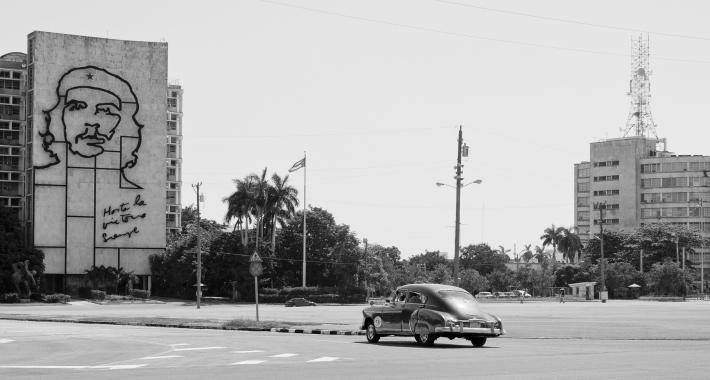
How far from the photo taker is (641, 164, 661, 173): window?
182 meters

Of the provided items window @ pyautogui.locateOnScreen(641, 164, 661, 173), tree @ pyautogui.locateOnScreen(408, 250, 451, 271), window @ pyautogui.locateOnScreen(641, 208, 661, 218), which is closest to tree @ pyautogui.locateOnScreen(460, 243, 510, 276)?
tree @ pyautogui.locateOnScreen(408, 250, 451, 271)

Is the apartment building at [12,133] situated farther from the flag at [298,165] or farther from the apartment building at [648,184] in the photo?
the apartment building at [648,184]

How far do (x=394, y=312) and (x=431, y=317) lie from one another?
1992mm

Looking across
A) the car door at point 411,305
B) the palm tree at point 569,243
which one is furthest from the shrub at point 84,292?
the palm tree at point 569,243

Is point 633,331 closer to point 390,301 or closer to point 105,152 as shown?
point 390,301

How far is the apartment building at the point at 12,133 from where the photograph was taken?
120 m

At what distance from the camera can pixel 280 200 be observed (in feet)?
400

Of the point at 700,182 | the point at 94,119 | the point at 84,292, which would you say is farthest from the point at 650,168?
the point at 84,292

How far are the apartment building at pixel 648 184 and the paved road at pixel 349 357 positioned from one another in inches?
6146

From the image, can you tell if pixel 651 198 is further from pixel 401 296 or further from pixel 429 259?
pixel 401 296

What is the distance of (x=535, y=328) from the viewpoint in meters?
36.5

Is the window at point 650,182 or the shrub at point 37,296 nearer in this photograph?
Answer: the shrub at point 37,296

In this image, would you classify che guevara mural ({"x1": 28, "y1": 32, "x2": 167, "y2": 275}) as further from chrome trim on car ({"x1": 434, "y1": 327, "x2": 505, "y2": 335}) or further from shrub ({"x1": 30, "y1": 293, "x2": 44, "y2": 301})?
chrome trim on car ({"x1": 434, "y1": 327, "x2": 505, "y2": 335})

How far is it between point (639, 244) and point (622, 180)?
31.1m
